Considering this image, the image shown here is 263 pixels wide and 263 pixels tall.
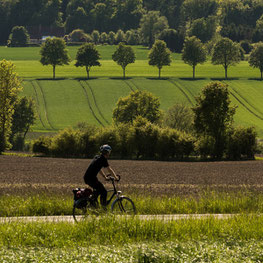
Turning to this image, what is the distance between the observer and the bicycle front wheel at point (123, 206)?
55.8 ft

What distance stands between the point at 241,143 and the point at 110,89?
8294cm

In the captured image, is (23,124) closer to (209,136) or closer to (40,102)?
(40,102)

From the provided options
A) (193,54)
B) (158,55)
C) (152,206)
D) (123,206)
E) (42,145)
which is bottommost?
(42,145)

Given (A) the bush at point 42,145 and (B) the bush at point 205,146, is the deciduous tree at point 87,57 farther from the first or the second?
(B) the bush at point 205,146

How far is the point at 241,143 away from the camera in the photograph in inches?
2448

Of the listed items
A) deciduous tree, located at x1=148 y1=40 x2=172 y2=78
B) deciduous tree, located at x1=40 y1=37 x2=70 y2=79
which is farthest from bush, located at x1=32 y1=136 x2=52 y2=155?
deciduous tree, located at x1=40 y1=37 x2=70 y2=79

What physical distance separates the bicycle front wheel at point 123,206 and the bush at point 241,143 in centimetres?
4523

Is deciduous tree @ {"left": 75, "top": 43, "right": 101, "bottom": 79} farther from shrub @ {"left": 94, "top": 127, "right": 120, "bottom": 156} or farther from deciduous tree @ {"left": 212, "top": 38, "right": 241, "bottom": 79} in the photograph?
shrub @ {"left": 94, "top": 127, "right": 120, "bottom": 156}

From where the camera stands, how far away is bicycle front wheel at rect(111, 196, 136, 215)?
55.8ft

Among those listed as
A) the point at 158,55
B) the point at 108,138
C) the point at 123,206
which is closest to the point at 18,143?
the point at 108,138

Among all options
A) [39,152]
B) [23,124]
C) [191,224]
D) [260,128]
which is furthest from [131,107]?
[191,224]

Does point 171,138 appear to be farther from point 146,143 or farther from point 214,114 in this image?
point 214,114

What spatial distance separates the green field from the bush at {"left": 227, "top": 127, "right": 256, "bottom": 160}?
42.2 metres

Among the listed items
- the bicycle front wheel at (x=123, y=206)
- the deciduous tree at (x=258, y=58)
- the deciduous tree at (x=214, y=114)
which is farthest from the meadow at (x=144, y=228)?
the deciduous tree at (x=258, y=58)
